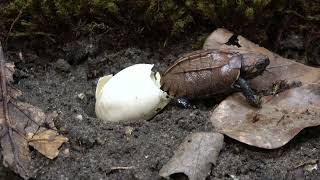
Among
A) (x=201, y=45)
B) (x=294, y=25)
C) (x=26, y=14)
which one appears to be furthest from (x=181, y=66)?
(x=26, y=14)

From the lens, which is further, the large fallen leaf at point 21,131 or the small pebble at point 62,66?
the small pebble at point 62,66

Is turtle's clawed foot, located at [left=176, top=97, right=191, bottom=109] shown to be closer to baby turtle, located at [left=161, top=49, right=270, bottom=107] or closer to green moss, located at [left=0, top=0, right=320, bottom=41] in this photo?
baby turtle, located at [left=161, top=49, right=270, bottom=107]

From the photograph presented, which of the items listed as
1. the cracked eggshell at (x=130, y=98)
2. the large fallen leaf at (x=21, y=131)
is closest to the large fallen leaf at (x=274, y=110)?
the cracked eggshell at (x=130, y=98)

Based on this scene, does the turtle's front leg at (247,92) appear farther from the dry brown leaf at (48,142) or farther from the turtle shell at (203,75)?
the dry brown leaf at (48,142)

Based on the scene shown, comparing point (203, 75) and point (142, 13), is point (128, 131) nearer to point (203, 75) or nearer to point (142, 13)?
point (203, 75)

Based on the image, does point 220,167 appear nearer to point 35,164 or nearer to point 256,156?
point 256,156

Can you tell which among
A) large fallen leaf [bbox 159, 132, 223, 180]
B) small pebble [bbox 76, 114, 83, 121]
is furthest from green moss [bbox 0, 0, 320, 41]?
large fallen leaf [bbox 159, 132, 223, 180]

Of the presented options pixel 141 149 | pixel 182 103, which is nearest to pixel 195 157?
pixel 141 149
